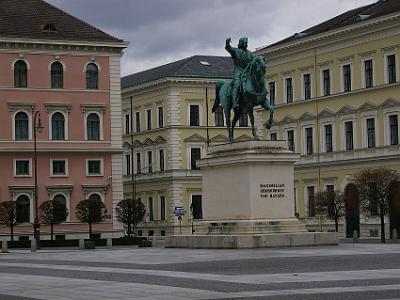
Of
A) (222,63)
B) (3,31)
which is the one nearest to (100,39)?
(3,31)

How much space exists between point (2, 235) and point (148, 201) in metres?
35.2

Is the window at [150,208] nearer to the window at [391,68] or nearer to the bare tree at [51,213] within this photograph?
the bare tree at [51,213]

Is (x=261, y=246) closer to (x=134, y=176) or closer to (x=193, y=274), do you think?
(x=193, y=274)

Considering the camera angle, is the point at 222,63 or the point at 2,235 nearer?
the point at 2,235

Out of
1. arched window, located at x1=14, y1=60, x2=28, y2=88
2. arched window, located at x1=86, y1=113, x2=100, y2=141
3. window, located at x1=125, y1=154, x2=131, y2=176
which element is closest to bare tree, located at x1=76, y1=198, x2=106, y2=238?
arched window, located at x1=86, y1=113, x2=100, y2=141

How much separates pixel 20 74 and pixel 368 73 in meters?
28.3

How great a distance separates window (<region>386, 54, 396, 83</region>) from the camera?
276ft

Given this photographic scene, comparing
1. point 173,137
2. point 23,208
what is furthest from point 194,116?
point 23,208

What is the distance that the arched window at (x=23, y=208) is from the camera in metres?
86.8

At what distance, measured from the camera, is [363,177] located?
72.1 m

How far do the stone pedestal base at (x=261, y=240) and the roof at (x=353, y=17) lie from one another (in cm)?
4113

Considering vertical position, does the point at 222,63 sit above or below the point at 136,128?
above

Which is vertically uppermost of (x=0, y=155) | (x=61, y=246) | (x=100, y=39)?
(x=100, y=39)

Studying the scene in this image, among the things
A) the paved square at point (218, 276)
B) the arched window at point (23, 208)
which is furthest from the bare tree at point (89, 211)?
the paved square at point (218, 276)
